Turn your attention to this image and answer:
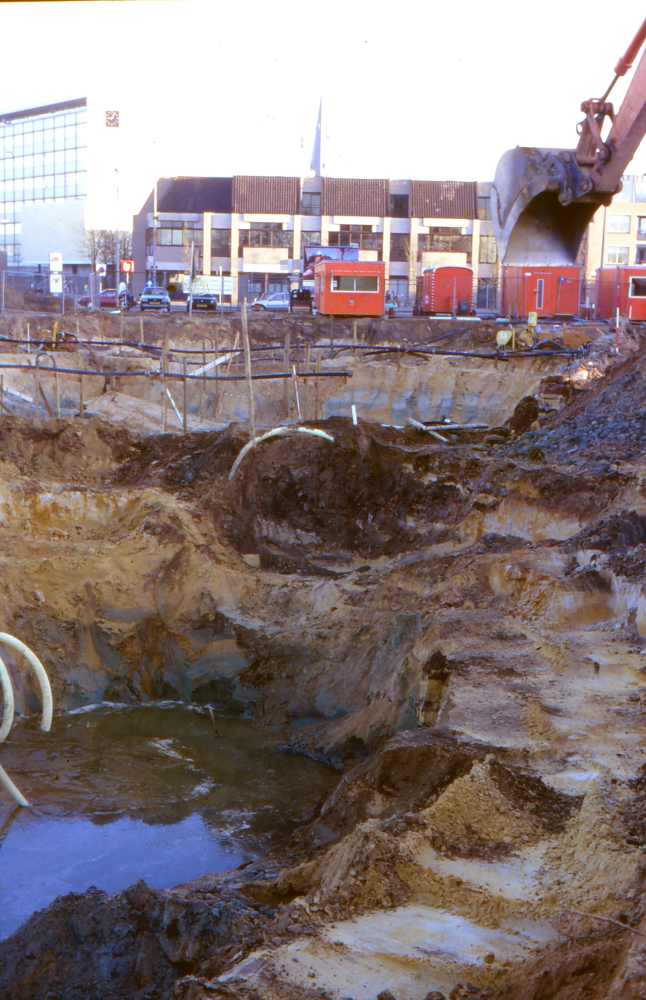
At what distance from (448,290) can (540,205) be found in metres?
26.1

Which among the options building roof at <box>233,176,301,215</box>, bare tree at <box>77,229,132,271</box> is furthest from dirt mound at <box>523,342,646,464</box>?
bare tree at <box>77,229,132,271</box>

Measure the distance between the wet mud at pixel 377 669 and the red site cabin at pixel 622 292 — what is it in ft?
38.9

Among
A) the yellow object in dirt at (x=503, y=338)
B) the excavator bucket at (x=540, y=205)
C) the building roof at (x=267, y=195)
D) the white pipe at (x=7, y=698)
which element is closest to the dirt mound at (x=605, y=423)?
the excavator bucket at (x=540, y=205)

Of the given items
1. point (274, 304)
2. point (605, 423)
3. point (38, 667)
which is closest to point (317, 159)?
point (274, 304)

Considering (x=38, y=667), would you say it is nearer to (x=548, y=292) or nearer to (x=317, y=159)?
(x=548, y=292)

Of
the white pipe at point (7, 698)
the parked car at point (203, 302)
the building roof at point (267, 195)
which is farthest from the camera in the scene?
the building roof at point (267, 195)

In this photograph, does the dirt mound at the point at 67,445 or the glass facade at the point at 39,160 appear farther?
the glass facade at the point at 39,160

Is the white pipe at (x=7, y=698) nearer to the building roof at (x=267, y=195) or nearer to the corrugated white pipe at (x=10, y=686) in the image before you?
the corrugated white pipe at (x=10, y=686)

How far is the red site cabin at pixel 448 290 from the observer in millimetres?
35594

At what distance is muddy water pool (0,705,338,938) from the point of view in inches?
266

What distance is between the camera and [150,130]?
63.1 meters

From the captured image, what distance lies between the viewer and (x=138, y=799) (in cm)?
790

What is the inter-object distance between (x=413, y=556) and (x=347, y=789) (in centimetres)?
593

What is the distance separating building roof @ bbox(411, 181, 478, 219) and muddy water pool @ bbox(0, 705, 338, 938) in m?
55.4
